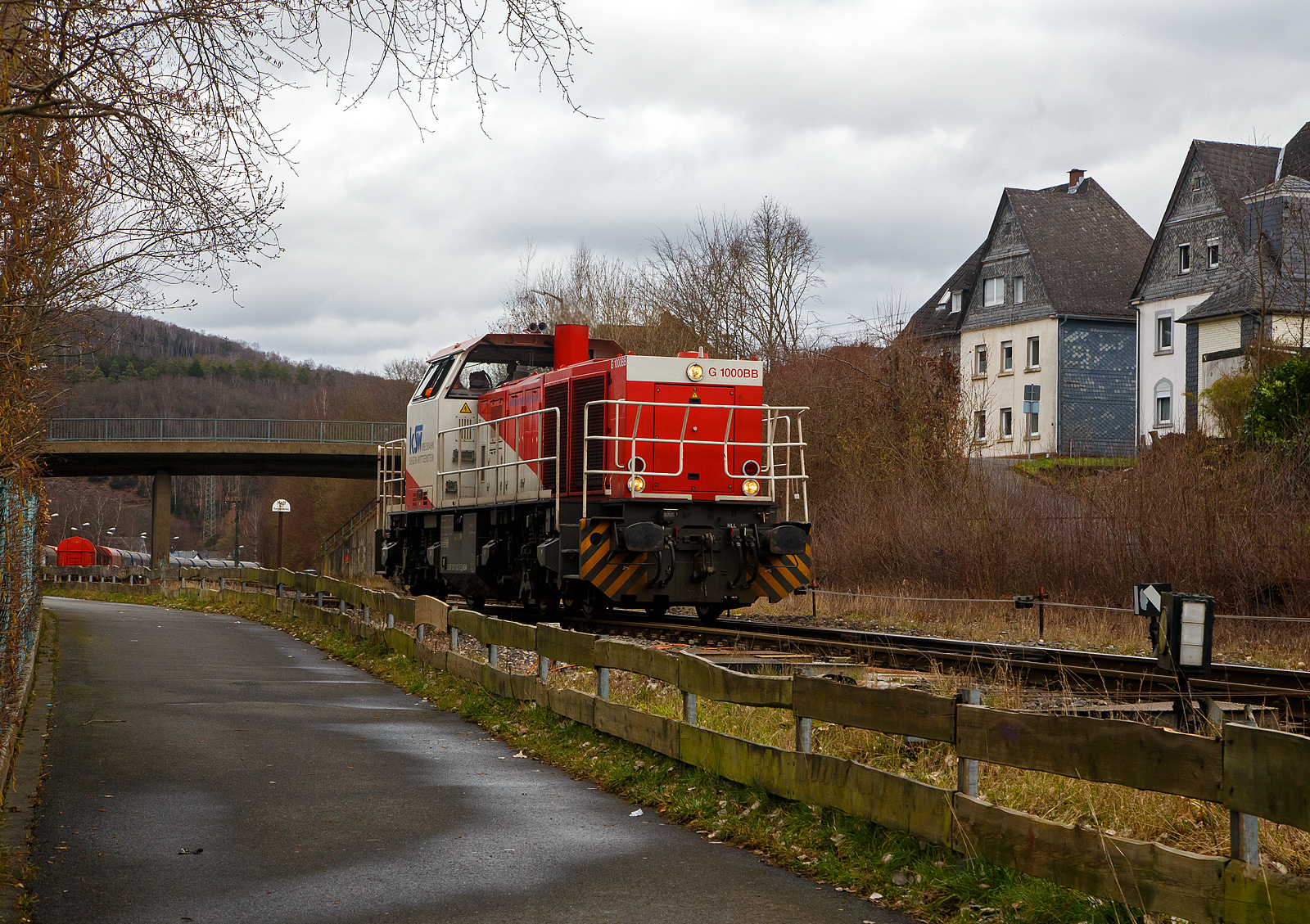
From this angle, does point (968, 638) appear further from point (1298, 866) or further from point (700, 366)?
point (1298, 866)

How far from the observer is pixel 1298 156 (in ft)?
144

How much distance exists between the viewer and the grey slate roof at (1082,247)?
50.4 metres

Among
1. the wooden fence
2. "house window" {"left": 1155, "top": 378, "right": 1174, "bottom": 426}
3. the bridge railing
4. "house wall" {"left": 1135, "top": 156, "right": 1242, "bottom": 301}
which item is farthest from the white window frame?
the wooden fence

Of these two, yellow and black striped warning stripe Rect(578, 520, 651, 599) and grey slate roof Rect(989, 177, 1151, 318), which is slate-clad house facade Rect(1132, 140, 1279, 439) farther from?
yellow and black striped warning stripe Rect(578, 520, 651, 599)

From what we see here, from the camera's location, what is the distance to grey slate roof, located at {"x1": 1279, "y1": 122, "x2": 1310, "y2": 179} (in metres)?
43.0

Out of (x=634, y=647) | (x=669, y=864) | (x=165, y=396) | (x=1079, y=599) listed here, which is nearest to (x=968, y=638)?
(x=1079, y=599)

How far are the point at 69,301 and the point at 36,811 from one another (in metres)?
8.07

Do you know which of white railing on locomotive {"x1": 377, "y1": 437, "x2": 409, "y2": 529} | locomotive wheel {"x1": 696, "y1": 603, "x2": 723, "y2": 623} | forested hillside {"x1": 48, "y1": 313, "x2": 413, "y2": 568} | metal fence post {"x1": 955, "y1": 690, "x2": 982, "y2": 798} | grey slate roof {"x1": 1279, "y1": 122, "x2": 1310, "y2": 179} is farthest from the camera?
forested hillside {"x1": 48, "y1": 313, "x2": 413, "y2": 568}

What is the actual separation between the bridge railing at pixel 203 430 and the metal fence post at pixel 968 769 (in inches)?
1704

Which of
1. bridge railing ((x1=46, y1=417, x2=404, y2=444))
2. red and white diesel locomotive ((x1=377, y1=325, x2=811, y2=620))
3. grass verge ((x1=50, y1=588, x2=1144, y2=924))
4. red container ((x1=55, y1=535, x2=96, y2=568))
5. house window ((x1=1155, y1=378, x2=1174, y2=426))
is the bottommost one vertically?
red container ((x1=55, y1=535, x2=96, y2=568))

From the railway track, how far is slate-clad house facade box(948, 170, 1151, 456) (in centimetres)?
3438

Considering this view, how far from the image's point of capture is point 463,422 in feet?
60.3

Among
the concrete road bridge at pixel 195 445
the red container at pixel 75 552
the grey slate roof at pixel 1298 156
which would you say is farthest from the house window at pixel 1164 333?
the red container at pixel 75 552

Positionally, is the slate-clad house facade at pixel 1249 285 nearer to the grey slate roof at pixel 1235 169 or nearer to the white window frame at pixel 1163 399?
the grey slate roof at pixel 1235 169
